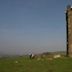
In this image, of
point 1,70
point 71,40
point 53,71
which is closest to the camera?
point 53,71

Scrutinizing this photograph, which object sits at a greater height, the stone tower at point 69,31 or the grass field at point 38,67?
the stone tower at point 69,31

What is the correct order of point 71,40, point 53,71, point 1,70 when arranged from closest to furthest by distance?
point 53,71 < point 1,70 < point 71,40

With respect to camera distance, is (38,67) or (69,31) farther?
(69,31)

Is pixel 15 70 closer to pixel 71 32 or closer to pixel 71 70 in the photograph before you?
pixel 71 70

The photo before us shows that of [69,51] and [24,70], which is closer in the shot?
[24,70]

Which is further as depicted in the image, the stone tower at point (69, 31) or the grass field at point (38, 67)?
the stone tower at point (69, 31)

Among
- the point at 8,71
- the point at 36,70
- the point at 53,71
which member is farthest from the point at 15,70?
the point at 53,71

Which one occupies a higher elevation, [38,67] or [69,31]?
[69,31]

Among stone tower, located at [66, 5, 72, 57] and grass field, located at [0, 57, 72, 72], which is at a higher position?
stone tower, located at [66, 5, 72, 57]

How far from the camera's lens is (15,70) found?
2923 cm

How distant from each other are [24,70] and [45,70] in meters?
2.68

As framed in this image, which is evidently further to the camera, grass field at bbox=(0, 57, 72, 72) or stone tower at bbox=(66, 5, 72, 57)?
stone tower at bbox=(66, 5, 72, 57)

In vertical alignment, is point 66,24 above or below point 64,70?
above

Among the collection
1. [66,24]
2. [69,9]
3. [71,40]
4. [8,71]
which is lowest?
[8,71]
